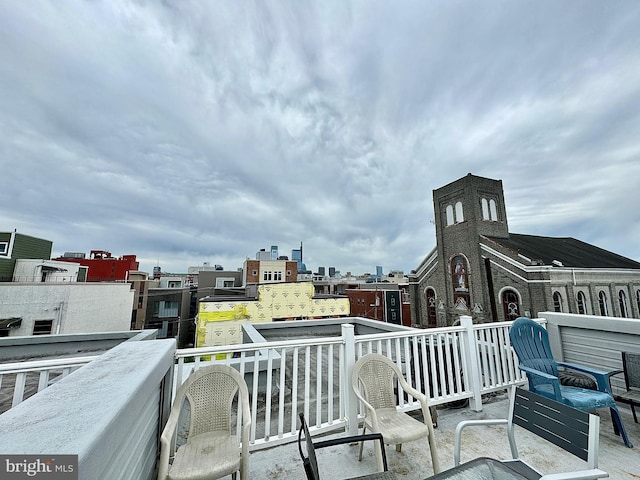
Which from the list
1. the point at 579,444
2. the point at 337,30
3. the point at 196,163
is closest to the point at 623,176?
the point at 337,30

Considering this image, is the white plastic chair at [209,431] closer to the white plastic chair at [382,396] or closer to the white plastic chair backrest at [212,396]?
the white plastic chair backrest at [212,396]

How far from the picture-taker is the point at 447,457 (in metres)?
2.35

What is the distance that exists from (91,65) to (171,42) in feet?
5.55

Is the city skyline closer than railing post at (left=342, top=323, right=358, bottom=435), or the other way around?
railing post at (left=342, top=323, right=358, bottom=435)

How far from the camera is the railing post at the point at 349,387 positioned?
2568 millimetres

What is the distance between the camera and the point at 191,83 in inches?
244

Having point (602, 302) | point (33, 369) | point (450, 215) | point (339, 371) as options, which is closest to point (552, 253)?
point (602, 302)

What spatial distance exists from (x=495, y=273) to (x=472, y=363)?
16.5 m

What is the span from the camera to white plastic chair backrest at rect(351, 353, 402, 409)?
2422 millimetres

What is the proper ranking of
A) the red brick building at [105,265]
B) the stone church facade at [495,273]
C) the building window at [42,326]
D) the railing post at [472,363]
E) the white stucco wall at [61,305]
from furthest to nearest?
the red brick building at [105,265] < the stone church facade at [495,273] < the building window at [42,326] < the white stucco wall at [61,305] < the railing post at [472,363]

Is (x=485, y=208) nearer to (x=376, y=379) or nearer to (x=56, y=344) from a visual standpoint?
(x=376, y=379)

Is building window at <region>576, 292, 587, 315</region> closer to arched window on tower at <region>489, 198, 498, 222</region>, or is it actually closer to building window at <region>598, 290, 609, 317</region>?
building window at <region>598, 290, 609, 317</region>

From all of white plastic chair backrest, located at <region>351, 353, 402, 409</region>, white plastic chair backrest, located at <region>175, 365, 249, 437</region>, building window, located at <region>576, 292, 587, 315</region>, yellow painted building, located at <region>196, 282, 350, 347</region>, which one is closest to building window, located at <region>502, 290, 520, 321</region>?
building window, located at <region>576, 292, 587, 315</region>

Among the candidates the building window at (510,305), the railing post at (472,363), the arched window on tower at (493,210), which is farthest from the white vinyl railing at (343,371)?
the arched window on tower at (493,210)
